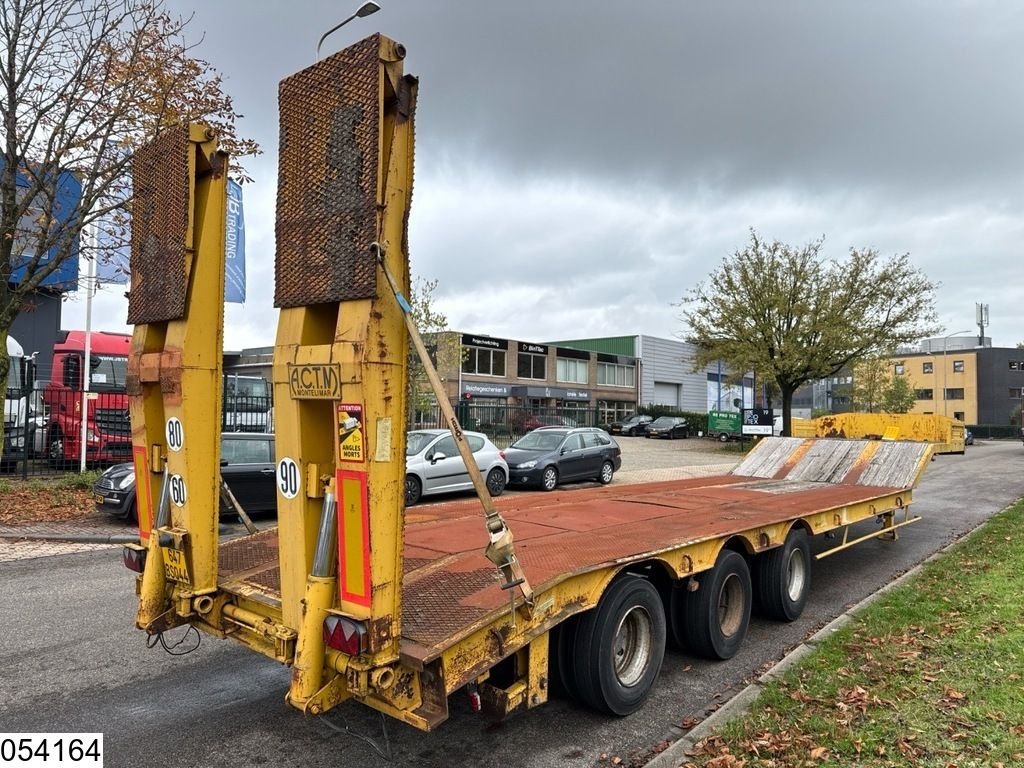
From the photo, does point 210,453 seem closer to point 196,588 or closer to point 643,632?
point 196,588

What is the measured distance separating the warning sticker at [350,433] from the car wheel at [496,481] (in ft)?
39.1

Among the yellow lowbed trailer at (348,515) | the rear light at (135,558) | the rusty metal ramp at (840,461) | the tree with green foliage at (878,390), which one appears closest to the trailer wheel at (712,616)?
the yellow lowbed trailer at (348,515)

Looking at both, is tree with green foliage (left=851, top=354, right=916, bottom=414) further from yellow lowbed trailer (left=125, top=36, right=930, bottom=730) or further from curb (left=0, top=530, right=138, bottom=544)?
yellow lowbed trailer (left=125, top=36, right=930, bottom=730)

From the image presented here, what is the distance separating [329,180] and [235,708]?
10.4ft

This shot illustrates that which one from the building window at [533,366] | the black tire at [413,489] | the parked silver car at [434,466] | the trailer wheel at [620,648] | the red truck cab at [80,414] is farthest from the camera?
the building window at [533,366]

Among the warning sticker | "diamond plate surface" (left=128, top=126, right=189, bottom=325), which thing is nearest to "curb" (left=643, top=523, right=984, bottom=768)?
the warning sticker

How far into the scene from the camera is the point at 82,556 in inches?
328

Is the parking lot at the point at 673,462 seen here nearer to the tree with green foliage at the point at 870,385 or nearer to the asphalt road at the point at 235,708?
the asphalt road at the point at 235,708

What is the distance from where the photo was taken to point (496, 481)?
1473 centimetres

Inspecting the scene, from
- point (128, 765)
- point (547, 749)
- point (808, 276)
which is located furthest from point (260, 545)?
point (808, 276)

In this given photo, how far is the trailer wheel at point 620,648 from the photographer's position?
367cm

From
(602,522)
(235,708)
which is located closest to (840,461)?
(602,522)

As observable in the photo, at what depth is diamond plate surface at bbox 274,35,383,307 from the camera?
2668 millimetres

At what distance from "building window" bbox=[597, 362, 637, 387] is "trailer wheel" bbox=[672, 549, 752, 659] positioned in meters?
52.7
